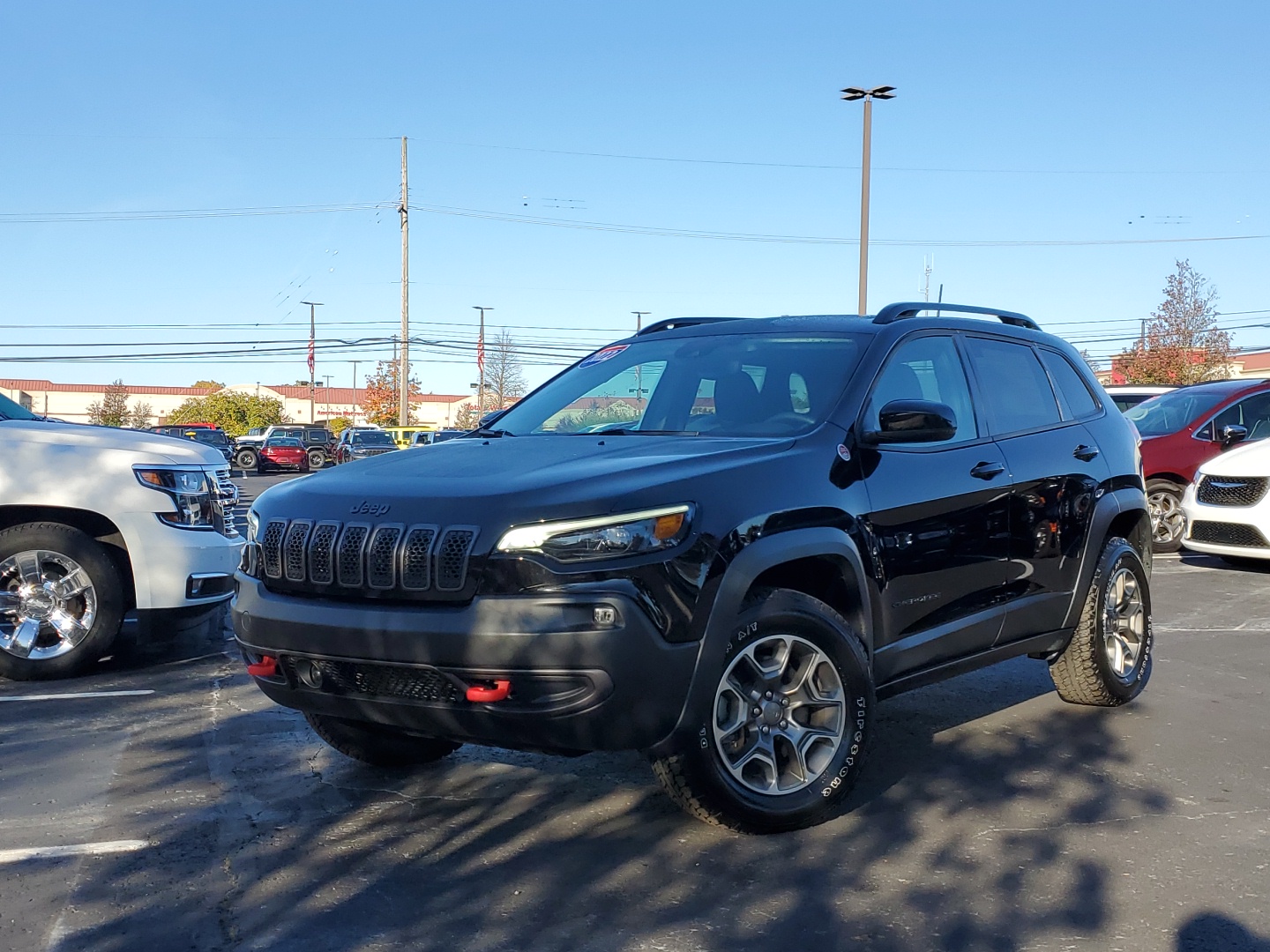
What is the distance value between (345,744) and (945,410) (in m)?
2.59

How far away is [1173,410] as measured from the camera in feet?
43.2

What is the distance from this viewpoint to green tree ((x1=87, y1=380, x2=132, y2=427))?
87881 mm

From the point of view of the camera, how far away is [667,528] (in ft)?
12.4

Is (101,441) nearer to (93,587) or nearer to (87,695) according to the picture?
(93,587)

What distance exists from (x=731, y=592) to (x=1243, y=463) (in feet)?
28.3

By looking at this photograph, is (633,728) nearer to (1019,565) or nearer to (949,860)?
(949,860)

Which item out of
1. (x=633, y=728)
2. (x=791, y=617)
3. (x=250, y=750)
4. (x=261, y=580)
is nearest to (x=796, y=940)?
(x=633, y=728)

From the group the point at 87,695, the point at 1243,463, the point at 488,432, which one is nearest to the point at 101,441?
the point at 87,695

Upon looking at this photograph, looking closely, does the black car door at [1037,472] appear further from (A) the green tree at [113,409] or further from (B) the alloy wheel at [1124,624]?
(A) the green tree at [113,409]

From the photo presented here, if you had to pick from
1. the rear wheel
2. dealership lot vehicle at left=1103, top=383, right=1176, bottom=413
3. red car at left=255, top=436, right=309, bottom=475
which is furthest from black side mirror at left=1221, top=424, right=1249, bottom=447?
red car at left=255, top=436, right=309, bottom=475

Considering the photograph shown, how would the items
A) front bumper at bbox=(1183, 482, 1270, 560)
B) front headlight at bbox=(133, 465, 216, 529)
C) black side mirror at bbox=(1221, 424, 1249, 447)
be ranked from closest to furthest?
front headlight at bbox=(133, 465, 216, 529) → front bumper at bbox=(1183, 482, 1270, 560) → black side mirror at bbox=(1221, 424, 1249, 447)

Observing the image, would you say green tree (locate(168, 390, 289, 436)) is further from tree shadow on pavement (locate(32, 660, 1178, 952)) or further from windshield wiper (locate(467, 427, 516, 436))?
tree shadow on pavement (locate(32, 660, 1178, 952))

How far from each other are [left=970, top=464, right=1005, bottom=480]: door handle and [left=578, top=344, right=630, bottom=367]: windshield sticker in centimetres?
169

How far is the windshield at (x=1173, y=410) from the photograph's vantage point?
12.9m
